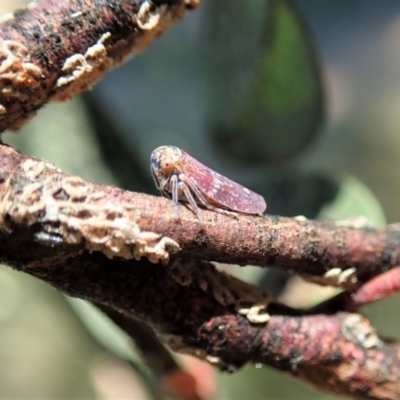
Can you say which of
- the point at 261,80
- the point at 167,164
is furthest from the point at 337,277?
the point at 261,80

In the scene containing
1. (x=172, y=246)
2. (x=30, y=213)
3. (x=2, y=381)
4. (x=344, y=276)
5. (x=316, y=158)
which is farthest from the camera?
(x=316, y=158)

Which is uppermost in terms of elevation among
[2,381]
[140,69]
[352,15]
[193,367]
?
[352,15]

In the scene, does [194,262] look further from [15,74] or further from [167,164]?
[15,74]

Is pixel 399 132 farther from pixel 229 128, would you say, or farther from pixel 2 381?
pixel 2 381

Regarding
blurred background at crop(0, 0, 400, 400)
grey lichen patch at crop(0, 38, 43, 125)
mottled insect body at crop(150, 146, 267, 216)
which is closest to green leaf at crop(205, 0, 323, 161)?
blurred background at crop(0, 0, 400, 400)

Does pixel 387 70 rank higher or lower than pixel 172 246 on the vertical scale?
higher

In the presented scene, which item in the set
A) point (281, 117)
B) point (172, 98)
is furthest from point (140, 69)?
point (281, 117)

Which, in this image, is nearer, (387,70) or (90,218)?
(90,218)
